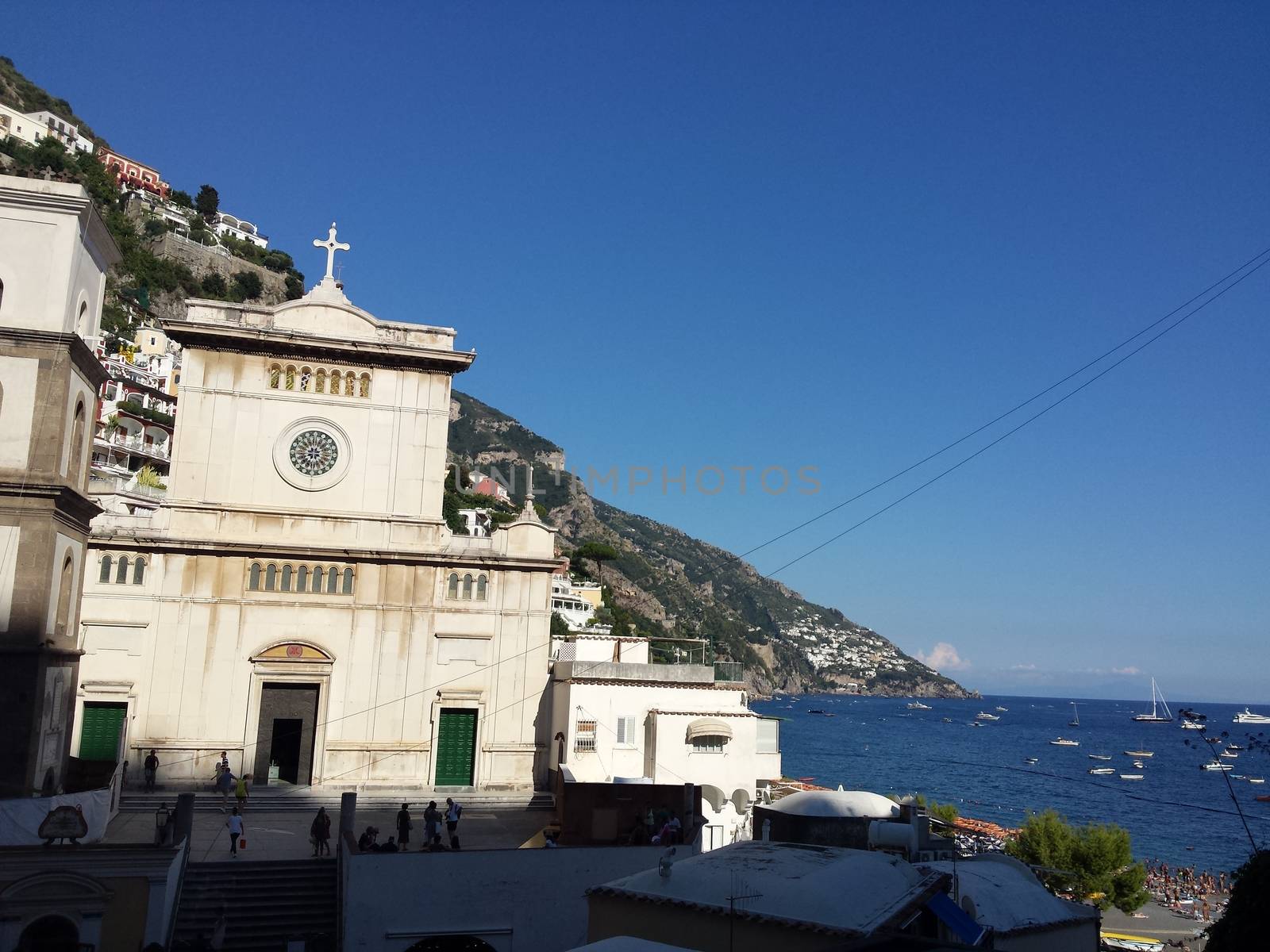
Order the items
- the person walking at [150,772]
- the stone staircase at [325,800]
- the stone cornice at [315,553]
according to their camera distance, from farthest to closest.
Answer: the stone cornice at [315,553] → the person walking at [150,772] → the stone staircase at [325,800]

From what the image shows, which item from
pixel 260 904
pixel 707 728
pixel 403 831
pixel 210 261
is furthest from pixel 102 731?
pixel 210 261

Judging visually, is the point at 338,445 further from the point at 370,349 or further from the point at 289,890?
the point at 289,890

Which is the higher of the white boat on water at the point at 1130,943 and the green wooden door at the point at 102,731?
the green wooden door at the point at 102,731

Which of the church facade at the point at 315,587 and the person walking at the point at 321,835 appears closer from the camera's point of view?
the person walking at the point at 321,835

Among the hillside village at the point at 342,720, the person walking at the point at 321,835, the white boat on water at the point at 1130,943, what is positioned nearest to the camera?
the hillside village at the point at 342,720

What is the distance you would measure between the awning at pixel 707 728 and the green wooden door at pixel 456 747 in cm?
653

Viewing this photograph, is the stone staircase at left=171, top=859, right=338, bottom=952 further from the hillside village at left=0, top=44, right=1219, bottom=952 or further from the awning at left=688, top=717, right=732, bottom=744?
the awning at left=688, top=717, right=732, bottom=744

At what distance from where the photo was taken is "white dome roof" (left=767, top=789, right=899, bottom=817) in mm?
24906

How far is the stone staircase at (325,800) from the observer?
85.8ft

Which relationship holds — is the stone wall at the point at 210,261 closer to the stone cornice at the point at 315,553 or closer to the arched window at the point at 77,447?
the stone cornice at the point at 315,553

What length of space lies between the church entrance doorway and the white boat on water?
2664 cm

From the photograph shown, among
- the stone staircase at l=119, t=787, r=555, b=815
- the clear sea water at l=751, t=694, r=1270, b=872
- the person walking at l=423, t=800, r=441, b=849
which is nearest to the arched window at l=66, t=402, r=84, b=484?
the stone staircase at l=119, t=787, r=555, b=815

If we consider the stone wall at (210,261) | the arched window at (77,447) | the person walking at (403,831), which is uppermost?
the stone wall at (210,261)

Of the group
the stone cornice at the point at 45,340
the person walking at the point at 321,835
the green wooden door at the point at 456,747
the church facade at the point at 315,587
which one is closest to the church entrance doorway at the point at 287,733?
the church facade at the point at 315,587
